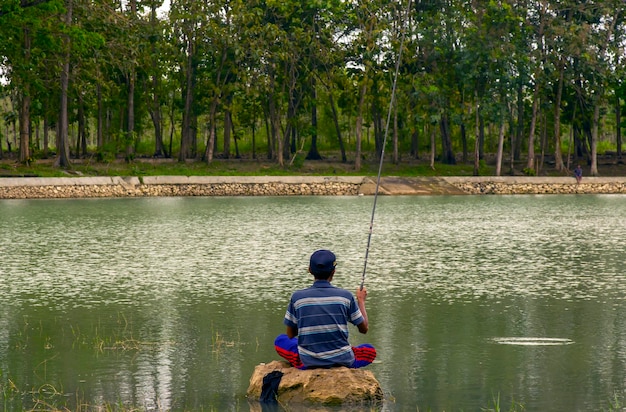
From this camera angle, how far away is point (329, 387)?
10.9m

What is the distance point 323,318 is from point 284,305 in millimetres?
8544

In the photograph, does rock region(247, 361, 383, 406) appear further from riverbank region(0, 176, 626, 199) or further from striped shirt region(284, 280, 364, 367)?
riverbank region(0, 176, 626, 199)

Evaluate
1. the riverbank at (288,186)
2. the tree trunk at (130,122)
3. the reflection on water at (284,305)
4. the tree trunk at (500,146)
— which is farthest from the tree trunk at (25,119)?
the tree trunk at (500,146)

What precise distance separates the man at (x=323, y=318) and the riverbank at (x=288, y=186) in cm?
5304

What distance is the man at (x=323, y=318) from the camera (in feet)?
35.2

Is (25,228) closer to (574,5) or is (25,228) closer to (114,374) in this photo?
(114,374)

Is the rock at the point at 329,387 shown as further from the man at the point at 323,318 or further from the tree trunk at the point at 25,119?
the tree trunk at the point at 25,119

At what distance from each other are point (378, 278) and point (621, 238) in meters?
13.8

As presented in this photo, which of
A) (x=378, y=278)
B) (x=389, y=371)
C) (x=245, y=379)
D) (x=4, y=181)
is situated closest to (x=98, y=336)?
(x=245, y=379)

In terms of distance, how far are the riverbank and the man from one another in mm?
53042

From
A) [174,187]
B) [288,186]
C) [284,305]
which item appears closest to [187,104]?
[174,187]

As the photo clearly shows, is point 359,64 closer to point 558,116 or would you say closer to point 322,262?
point 558,116

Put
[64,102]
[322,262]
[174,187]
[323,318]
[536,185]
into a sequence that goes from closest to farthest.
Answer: [322,262] → [323,318] → [64,102] → [174,187] → [536,185]

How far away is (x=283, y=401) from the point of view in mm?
11250
